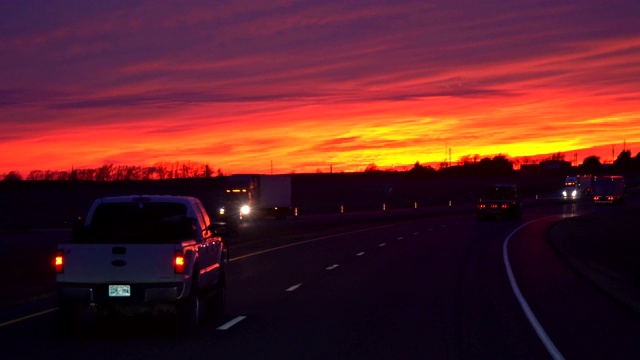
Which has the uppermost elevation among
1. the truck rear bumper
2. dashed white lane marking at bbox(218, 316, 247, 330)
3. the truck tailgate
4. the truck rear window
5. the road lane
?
the truck rear window

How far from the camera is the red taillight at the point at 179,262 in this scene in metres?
14.0

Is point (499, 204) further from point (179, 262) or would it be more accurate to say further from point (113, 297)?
point (113, 297)

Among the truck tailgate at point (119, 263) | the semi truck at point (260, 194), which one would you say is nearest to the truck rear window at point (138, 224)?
the truck tailgate at point (119, 263)

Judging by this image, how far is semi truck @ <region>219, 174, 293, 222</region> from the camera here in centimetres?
7525

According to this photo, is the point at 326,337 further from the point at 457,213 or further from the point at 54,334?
the point at 457,213

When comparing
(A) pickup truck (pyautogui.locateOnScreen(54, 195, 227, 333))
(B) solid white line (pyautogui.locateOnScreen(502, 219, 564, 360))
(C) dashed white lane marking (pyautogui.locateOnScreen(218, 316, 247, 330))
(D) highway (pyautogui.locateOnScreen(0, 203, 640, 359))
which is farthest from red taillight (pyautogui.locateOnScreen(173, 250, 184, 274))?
(B) solid white line (pyautogui.locateOnScreen(502, 219, 564, 360))

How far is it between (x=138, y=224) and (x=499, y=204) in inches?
2189

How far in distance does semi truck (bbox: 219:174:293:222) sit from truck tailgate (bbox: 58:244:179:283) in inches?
2351

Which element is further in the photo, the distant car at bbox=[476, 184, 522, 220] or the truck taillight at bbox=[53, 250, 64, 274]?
the distant car at bbox=[476, 184, 522, 220]

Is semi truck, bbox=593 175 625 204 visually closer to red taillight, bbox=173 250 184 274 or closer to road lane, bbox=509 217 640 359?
road lane, bbox=509 217 640 359

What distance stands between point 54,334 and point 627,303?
10.7m

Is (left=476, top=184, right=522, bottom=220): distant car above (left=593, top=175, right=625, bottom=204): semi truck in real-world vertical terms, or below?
below

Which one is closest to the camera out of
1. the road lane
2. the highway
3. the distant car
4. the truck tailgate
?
the highway

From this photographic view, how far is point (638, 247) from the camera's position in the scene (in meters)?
37.8
